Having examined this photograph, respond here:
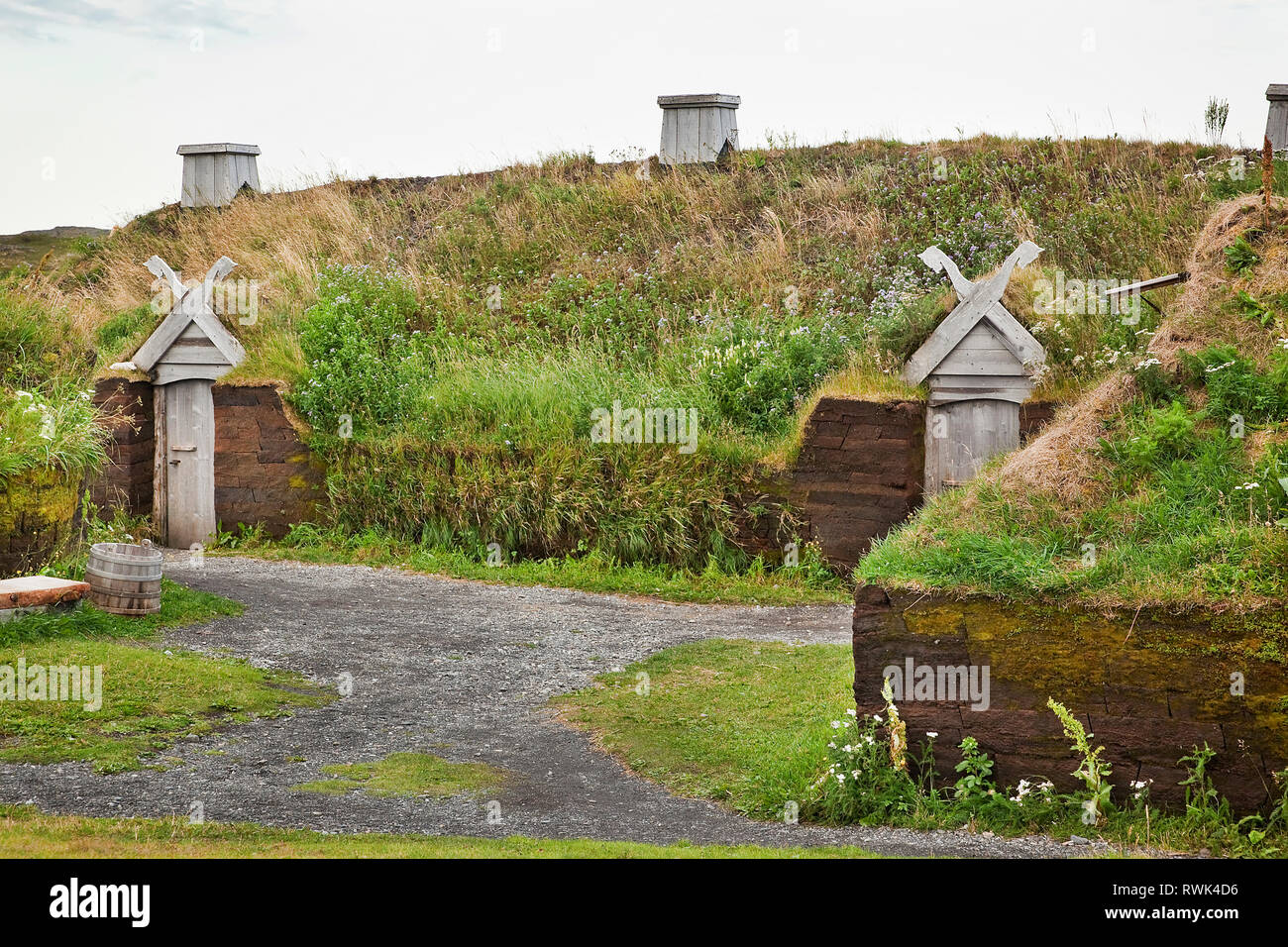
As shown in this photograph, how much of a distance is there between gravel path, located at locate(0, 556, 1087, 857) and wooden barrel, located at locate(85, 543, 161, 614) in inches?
20.7

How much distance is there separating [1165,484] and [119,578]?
29.1ft

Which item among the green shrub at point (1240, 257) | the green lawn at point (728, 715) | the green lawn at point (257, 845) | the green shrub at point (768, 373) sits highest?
the green shrub at point (1240, 257)

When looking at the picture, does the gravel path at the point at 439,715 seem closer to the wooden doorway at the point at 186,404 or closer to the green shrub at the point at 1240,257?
the wooden doorway at the point at 186,404

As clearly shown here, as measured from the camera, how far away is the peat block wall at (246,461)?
17781mm

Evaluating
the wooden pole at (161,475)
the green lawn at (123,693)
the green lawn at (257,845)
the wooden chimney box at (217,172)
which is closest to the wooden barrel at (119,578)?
the green lawn at (123,693)

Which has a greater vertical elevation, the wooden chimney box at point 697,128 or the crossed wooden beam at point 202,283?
the wooden chimney box at point 697,128

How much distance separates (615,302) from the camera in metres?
20.4

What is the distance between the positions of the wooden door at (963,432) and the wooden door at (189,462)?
9692 mm

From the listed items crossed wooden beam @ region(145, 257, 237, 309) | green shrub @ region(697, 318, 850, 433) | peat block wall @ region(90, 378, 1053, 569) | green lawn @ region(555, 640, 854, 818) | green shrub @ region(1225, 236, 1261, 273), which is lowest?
green lawn @ region(555, 640, 854, 818)

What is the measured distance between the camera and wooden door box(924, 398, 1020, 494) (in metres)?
→ 15.6

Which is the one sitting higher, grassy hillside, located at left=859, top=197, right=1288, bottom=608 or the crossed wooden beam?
the crossed wooden beam

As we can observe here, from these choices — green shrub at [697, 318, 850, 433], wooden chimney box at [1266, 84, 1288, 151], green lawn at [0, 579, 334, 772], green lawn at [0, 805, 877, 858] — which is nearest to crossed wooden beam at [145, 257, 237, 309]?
green shrub at [697, 318, 850, 433]

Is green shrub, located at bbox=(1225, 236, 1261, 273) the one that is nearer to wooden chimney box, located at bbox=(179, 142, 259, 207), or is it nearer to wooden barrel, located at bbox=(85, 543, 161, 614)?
wooden barrel, located at bbox=(85, 543, 161, 614)
